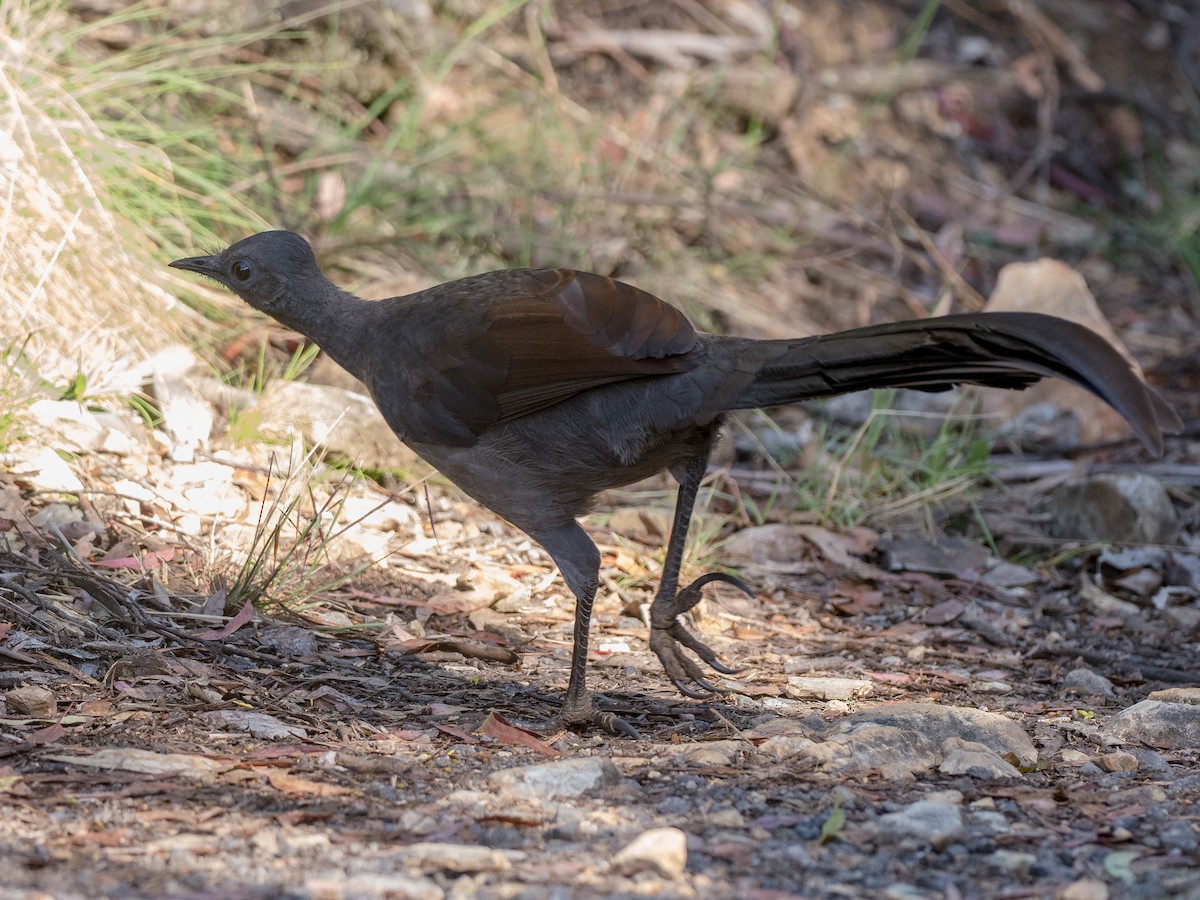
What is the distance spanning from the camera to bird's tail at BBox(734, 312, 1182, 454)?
3037 millimetres

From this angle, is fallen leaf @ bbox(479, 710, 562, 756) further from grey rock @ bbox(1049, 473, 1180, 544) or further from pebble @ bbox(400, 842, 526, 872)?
grey rock @ bbox(1049, 473, 1180, 544)

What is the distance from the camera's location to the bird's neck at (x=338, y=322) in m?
4.02

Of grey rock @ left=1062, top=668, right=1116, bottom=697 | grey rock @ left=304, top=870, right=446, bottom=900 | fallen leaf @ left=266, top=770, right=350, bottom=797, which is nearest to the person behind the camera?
grey rock @ left=304, top=870, right=446, bottom=900

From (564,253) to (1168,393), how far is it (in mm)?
3392

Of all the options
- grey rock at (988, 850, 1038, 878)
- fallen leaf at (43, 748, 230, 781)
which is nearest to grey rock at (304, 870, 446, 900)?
fallen leaf at (43, 748, 230, 781)

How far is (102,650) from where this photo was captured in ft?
11.7

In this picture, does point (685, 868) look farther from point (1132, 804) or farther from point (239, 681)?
point (239, 681)

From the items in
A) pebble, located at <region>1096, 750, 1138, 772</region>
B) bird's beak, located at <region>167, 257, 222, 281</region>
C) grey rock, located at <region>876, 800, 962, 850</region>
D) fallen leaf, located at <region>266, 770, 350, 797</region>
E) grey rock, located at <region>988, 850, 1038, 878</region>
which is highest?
bird's beak, located at <region>167, 257, 222, 281</region>

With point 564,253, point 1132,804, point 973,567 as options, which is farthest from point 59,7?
point 1132,804

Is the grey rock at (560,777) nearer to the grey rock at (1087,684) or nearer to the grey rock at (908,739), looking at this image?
the grey rock at (908,739)

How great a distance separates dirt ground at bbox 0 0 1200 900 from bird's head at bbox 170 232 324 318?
0.61 meters

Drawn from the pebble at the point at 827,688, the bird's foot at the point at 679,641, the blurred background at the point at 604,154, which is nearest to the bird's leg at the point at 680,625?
the bird's foot at the point at 679,641

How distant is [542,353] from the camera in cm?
372

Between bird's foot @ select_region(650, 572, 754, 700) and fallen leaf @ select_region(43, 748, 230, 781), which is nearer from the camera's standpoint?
fallen leaf @ select_region(43, 748, 230, 781)
